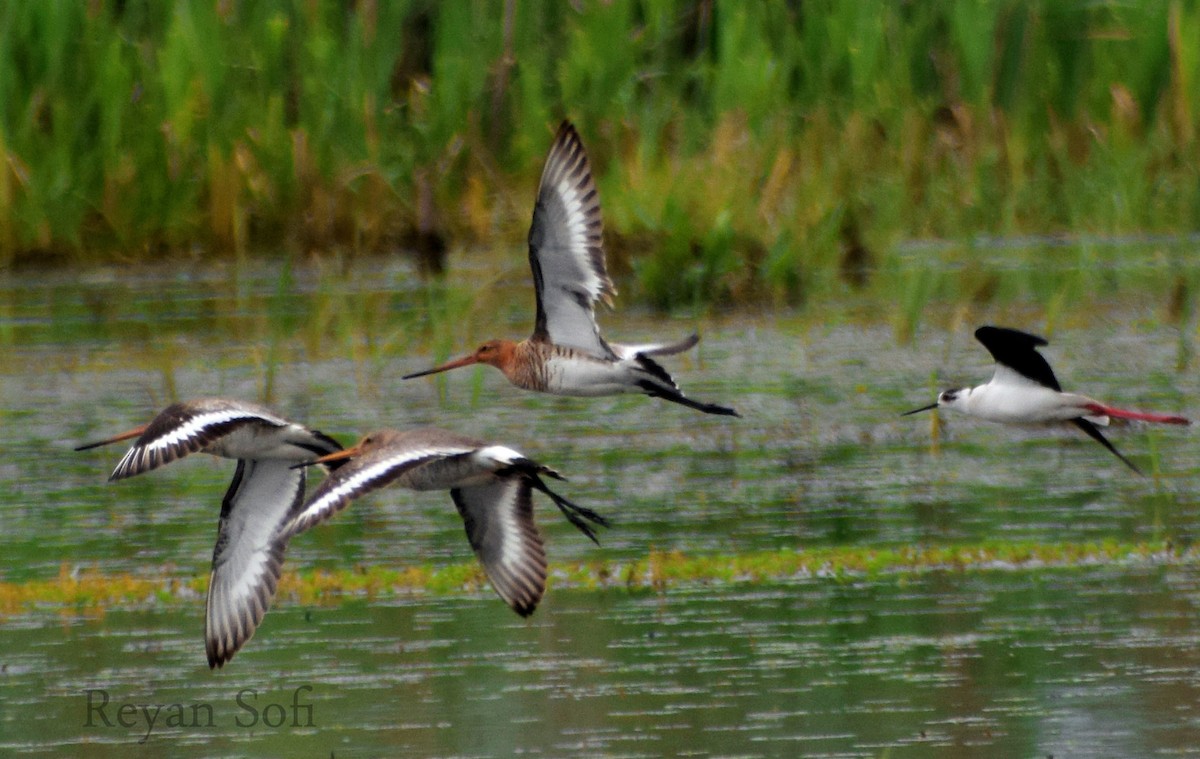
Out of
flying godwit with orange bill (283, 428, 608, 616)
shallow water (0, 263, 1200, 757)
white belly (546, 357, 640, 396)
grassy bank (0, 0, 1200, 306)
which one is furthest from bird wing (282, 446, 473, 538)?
grassy bank (0, 0, 1200, 306)

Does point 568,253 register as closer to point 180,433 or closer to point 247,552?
point 247,552

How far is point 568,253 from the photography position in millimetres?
9312

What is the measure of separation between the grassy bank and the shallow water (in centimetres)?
106

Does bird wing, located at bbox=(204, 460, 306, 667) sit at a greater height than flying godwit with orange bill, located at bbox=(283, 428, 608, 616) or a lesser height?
lesser

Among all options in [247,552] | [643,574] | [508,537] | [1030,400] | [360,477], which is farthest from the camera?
[1030,400]

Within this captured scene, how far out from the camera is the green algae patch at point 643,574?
856 centimetres

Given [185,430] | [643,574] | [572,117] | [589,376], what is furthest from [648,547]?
[572,117]

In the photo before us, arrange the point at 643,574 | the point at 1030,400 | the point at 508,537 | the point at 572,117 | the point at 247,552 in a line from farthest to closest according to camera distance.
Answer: the point at 572,117
the point at 1030,400
the point at 643,574
the point at 247,552
the point at 508,537

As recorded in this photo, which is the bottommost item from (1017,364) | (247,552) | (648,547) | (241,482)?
(648,547)

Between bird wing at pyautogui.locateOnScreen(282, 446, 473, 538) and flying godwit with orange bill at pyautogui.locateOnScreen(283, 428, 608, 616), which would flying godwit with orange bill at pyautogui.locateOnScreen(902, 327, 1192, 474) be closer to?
flying godwit with orange bill at pyautogui.locateOnScreen(283, 428, 608, 616)

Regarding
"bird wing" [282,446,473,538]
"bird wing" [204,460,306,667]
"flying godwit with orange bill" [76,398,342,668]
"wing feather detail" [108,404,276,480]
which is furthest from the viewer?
"bird wing" [204,460,306,667]

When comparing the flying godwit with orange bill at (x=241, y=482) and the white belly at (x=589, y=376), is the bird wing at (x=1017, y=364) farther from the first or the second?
the flying godwit with orange bill at (x=241, y=482)

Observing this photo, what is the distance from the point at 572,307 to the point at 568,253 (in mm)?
213

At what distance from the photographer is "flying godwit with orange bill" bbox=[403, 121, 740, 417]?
908 centimetres
